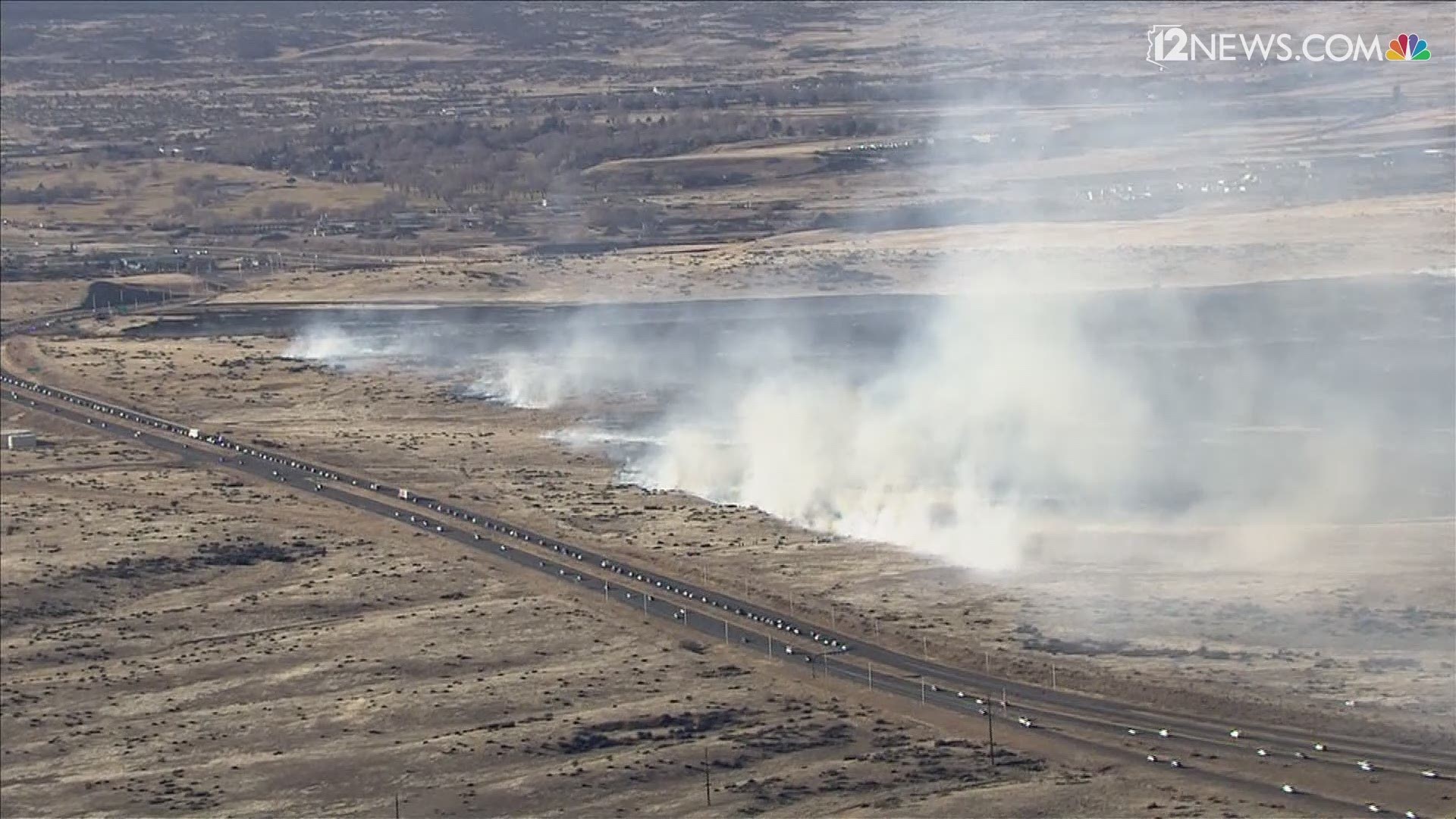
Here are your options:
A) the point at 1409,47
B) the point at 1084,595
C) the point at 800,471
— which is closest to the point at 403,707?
the point at 1084,595

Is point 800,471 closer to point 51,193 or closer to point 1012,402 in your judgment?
point 1012,402

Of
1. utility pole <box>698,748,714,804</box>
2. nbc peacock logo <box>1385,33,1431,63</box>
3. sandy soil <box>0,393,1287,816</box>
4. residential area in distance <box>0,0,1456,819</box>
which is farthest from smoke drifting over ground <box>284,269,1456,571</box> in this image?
utility pole <box>698,748,714,804</box>

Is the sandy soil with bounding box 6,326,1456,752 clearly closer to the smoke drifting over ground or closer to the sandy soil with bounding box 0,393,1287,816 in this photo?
the smoke drifting over ground

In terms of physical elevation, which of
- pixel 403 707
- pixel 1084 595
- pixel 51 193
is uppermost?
pixel 51 193

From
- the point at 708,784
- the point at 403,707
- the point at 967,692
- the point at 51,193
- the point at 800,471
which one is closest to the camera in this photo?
the point at 708,784

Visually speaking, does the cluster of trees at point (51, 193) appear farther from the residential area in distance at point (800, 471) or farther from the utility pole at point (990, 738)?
the utility pole at point (990, 738)
